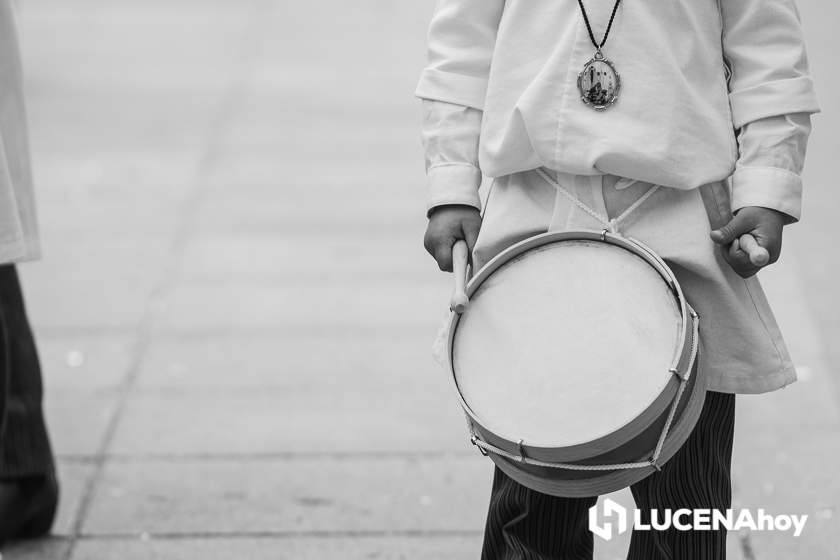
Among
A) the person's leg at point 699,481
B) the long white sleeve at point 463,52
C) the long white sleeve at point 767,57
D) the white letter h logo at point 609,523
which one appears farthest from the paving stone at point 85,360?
the long white sleeve at point 767,57

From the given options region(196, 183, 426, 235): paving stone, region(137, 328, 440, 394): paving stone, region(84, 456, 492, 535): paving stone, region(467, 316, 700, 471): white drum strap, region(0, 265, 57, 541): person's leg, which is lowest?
region(196, 183, 426, 235): paving stone

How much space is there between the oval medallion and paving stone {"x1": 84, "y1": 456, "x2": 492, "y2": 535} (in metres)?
1.61

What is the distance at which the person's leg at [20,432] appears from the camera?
3170 mm

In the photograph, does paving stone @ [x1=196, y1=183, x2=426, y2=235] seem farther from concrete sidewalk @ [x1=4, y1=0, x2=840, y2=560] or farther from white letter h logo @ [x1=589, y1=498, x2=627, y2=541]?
white letter h logo @ [x1=589, y1=498, x2=627, y2=541]

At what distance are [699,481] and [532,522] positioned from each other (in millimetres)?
321

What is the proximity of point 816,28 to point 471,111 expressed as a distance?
568 cm

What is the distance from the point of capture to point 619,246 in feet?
7.17

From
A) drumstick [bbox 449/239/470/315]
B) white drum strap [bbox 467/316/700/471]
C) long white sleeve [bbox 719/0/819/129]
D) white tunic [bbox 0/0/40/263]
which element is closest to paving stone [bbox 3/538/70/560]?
white tunic [bbox 0/0/40/263]

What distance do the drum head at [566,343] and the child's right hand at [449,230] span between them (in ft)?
0.42

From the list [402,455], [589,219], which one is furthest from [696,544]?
[402,455]

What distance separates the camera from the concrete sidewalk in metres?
3.48

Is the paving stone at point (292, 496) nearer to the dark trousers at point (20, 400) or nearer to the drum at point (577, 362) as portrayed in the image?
the dark trousers at point (20, 400)

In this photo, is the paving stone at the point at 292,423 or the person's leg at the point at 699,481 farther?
the paving stone at the point at 292,423

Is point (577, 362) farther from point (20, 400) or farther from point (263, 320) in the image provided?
point (263, 320)
